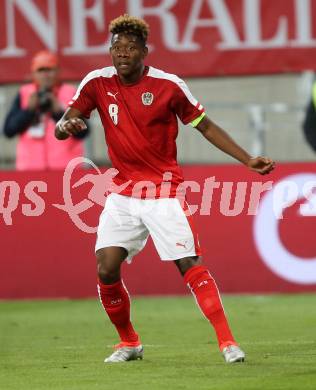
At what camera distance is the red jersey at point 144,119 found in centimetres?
895

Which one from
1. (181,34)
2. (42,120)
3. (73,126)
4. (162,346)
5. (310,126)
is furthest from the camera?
(181,34)

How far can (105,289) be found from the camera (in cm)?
907

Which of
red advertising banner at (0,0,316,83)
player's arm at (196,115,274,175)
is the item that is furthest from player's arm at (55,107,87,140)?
red advertising banner at (0,0,316,83)

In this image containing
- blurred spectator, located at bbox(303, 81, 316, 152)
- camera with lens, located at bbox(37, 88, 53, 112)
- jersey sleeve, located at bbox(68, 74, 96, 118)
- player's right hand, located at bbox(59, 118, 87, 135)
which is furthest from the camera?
camera with lens, located at bbox(37, 88, 53, 112)

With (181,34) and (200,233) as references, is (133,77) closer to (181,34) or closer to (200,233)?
(200,233)

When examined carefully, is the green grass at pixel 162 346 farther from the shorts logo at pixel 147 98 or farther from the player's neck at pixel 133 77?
the player's neck at pixel 133 77

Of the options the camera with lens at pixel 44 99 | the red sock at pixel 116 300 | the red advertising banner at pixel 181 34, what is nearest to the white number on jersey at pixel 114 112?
the red sock at pixel 116 300

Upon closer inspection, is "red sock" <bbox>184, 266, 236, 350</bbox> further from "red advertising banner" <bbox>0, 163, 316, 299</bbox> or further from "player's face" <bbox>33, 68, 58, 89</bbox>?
"player's face" <bbox>33, 68, 58, 89</bbox>

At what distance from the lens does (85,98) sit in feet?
30.0

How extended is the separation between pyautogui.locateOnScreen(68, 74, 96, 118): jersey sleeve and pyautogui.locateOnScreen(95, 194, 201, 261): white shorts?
624 millimetres

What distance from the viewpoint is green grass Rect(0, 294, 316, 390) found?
7.99 meters

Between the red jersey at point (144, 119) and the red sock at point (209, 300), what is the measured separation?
57 centimetres
